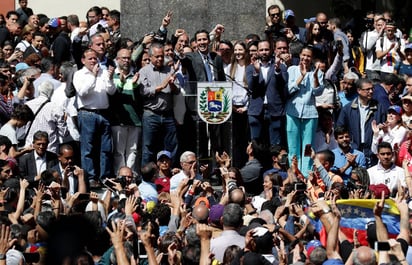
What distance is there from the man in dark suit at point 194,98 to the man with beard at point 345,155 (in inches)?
62.0

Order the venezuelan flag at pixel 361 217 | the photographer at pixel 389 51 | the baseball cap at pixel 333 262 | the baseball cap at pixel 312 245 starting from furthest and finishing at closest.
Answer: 1. the photographer at pixel 389 51
2. the venezuelan flag at pixel 361 217
3. the baseball cap at pixel 312 245
4. the baseball cap at pixel 333 262

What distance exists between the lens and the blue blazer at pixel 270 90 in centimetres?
1927

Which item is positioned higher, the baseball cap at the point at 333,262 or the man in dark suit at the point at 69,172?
the man in dark suit at the point at 69,172

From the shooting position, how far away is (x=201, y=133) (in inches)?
765

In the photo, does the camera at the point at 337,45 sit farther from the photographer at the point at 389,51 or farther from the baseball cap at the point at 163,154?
the baseball cap at the point at 163,154

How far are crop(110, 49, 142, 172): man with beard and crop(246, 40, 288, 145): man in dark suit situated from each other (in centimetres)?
151

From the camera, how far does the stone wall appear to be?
846 inches

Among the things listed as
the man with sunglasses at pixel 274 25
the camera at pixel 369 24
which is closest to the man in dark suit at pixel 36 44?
the man with sunglasses at pixel 274 25

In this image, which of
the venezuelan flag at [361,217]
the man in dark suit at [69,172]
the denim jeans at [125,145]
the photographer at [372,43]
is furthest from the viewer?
the photographer at [372,43]

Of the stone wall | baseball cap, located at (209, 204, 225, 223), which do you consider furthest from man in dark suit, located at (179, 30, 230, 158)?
baseball cap, located at (209, 204, 225, 223)

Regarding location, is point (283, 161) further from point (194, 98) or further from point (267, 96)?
point (194, 98)

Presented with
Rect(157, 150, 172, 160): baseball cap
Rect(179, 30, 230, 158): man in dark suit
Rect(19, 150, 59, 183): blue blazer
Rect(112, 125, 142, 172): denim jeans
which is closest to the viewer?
Rect(19, 150, 59, 183): blue blazer

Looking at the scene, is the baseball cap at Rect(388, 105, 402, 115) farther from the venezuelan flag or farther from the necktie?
the venezuelan flag

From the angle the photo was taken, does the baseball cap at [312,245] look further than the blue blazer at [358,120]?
No
